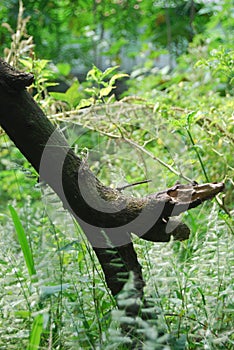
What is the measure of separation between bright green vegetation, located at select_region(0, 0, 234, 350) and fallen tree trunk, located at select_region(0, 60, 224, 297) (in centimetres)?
3

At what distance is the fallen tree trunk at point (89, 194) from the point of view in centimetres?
82

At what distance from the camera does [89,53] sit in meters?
3.39

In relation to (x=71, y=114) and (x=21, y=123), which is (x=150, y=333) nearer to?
(x=21, y=123)

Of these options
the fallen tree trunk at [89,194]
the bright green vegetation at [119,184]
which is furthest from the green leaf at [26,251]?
the fallen tree trunk at [89,194]

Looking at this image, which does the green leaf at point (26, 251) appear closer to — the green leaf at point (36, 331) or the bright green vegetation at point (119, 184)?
the bright green vegetation at point (119, 184)

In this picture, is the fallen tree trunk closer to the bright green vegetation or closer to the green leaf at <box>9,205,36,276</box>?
the bright green vegetation

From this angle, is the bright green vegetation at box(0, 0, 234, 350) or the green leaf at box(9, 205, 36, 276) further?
the green leaf at box(9, 205, 36, 276)

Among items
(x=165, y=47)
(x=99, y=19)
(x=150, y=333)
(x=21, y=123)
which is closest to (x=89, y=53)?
(x=99, y=19)

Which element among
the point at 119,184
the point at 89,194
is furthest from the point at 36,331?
the point at 119,184

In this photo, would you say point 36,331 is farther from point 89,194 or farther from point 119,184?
point 119,184

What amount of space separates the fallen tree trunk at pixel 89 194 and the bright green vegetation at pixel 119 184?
0.03 meters

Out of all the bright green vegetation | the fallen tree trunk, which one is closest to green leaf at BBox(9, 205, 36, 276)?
the bright green vegetation

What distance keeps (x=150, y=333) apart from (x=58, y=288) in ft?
0.55

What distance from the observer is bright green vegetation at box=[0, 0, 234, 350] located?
31.8 inches
